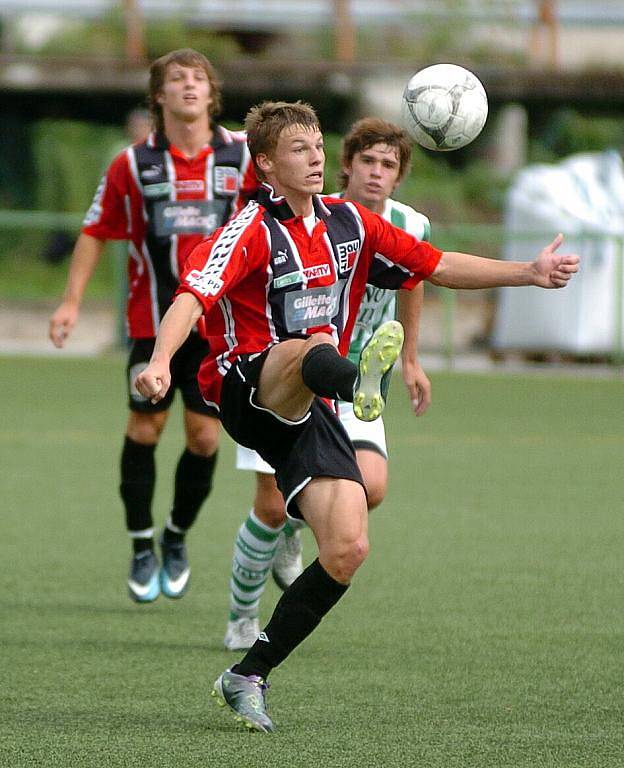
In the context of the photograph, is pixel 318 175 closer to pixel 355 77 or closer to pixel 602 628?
pixel 602 628

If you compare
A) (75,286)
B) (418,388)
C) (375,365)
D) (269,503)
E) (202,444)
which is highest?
(375,365)

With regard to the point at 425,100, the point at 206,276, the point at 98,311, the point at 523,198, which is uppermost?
the point at 425,100

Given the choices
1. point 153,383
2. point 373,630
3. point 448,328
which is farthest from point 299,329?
point 448,328

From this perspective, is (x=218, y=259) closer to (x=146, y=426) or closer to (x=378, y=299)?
(x=378, y=299)

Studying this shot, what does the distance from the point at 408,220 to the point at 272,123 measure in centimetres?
115

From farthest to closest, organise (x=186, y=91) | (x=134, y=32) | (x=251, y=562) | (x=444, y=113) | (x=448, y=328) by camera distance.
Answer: (x=134, y=32) → (x=448, y=328) → (x=186, y=91) → (x=251, y=562) → (x=444, y=113)

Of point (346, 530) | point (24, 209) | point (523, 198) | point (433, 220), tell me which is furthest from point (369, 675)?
point (24, 209)

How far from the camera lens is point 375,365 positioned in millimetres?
4570

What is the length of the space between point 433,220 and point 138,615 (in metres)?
14.5

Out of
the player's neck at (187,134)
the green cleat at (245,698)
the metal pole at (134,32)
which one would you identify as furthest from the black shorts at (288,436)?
the metal pole at (134,32)

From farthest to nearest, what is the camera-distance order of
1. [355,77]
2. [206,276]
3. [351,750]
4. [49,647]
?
[355,77] < [49,647] < [206,276] < [351,750]

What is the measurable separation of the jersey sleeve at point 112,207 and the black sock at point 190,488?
950mm

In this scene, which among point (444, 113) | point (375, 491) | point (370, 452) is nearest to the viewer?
point (444, 113)

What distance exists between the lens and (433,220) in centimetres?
2016
